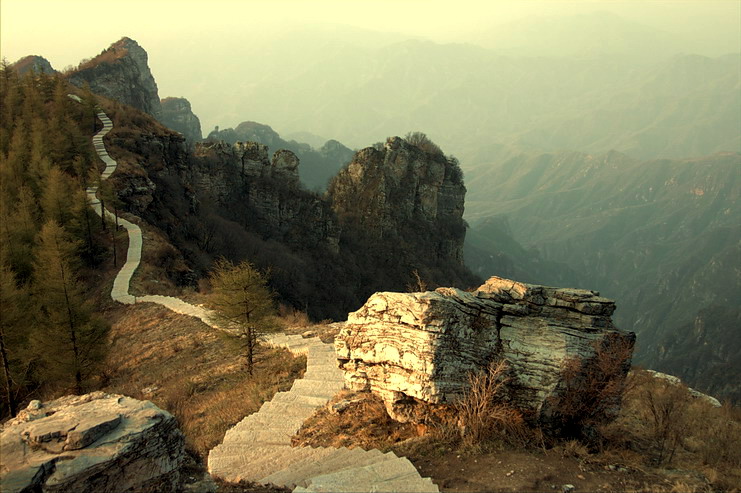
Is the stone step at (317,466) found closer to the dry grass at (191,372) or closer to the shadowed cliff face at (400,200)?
the dry grass at (191,372)

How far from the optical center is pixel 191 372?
744 inches

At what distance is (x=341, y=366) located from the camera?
37.5 ft

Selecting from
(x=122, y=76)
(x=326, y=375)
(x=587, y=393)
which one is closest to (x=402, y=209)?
(x=122, y=76)

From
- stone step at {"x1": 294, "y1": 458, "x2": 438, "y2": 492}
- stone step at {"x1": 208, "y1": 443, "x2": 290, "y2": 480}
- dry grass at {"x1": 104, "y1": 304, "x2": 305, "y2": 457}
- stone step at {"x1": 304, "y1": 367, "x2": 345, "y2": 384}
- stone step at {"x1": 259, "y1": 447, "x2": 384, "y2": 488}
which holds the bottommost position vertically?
dry grass at {"x1": 104, "y1": 304, "x2": 305, "y2": 457}

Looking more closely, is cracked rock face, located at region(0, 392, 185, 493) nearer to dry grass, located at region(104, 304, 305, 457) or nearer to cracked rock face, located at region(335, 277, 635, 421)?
dry grass, located at region(104, 304, 305, 457)

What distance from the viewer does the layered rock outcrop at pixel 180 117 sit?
139 m

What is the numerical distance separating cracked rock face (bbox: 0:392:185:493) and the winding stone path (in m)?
2.00

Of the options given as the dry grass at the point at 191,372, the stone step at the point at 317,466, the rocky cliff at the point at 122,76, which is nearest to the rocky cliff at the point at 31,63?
the rocky cliff at the point at 122,76

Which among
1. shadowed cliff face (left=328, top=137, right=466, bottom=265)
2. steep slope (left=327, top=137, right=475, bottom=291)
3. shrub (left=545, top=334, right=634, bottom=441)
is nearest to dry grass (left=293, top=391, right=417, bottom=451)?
shrub (left=545, top=334, right=634, bottom=441)

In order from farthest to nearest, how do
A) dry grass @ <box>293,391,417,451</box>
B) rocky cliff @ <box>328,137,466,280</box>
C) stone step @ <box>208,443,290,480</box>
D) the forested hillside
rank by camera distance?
rocky cliff @ <box>328,137,466,280</box>
the forested hillside
dry grass @ <box>293,391,417,451</box>
stone step @ <box>208,443,290,480</box>

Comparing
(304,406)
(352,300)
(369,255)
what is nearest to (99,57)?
(369,255)

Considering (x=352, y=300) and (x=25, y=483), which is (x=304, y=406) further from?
(x=352, y=300)

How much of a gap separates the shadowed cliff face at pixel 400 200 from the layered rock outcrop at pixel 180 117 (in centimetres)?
7311

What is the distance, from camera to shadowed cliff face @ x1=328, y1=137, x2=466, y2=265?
8294 centimetres
